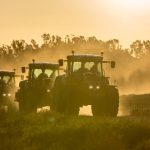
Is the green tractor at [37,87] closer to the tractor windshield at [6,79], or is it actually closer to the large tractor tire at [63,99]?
the large tractor tire at [63,99]

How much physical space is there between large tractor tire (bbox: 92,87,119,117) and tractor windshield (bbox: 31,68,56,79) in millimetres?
Answer: 6326

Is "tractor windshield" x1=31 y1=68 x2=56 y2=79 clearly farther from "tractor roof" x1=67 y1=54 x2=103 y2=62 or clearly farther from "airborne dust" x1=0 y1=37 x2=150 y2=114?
"airborne dust" x1=0 y1=37 x2=150 y2=114

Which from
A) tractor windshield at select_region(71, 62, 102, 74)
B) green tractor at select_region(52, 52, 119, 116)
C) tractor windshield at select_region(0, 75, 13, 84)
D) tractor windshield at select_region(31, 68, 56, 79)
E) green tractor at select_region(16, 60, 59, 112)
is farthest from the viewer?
tractor windshield at select_region(0, 75, 13, 84)

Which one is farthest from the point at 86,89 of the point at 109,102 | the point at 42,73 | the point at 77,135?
the point at 77,135

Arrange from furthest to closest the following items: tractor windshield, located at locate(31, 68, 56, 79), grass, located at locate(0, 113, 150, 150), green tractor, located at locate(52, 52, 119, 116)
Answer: tractor windshield, located at locate(31, 68, 56, 79), green tractor, located at locate(52, 52, 119, 116), grass, located at locate(0, 113, 150, 150)

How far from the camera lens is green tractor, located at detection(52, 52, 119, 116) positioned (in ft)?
101

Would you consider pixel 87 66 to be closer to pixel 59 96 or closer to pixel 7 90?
pixel 59 96

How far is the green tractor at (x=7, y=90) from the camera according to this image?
40688mm

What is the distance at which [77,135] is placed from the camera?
21.6 meters

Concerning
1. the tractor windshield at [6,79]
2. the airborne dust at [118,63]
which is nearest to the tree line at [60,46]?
the airborne dust at [118,63]

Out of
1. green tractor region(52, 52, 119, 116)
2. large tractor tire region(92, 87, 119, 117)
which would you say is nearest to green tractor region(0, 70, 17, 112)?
green tractor region(52, 52, 119, 116)

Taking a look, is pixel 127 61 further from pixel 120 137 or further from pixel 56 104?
pixel 120 137

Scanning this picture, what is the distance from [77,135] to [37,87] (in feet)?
49.4

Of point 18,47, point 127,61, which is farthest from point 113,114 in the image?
point 18,47
